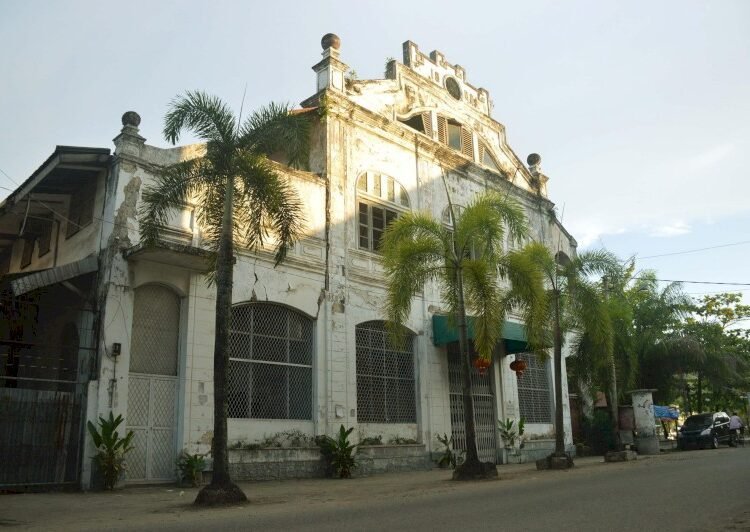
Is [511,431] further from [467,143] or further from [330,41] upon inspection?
[330,41]

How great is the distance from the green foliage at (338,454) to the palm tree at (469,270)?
3.03 m

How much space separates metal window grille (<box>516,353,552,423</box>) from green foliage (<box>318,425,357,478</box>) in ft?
27.4

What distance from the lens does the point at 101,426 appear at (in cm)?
1191

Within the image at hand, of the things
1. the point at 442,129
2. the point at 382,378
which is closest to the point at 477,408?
the point at 382,378

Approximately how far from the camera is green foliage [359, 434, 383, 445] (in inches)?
642

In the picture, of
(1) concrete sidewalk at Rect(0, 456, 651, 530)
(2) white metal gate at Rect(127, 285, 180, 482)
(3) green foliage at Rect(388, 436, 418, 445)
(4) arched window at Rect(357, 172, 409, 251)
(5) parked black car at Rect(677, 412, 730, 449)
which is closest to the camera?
(1) concrete sidewalk at Rect(0, 456, 651, 530)

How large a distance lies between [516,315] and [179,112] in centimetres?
1454

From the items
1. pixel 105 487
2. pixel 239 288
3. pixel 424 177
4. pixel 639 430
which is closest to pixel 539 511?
pixel 105 487

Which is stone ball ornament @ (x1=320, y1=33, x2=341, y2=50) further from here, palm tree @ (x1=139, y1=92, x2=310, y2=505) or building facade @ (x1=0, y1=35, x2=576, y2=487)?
palm tree @ (x1=139, y1=92, x2=310, y2=505)

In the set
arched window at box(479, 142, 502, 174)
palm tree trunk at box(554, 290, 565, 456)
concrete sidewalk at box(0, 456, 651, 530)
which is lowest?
concrete sidewalk at box(0, 456, 651, 530)

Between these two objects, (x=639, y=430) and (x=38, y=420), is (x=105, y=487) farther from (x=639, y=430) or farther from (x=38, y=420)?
(x=639, y=430)

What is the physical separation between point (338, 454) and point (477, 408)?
20.6ft

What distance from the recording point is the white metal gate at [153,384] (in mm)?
12836

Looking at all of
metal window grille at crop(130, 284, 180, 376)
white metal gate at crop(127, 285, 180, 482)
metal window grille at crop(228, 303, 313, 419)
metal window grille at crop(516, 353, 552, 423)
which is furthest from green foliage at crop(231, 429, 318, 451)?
metal window grille at crop(516, 353, 552, 423)
